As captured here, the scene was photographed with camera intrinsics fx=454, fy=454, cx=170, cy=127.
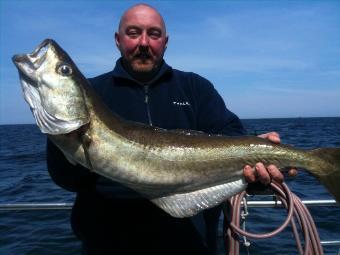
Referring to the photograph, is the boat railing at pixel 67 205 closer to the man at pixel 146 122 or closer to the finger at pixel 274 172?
the man at pixel 146 122

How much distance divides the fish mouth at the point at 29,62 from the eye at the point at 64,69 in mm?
139

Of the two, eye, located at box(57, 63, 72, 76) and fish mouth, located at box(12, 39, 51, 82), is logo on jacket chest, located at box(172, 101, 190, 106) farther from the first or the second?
fish mouth, located at box(12, 39, 51, 82)

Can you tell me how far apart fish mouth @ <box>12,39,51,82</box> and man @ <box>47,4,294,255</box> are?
2.22 ft

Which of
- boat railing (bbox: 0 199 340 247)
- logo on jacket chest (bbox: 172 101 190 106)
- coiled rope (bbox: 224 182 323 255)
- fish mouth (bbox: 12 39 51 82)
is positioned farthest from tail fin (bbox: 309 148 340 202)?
fish mouth (bbox: 12 39 51 82)

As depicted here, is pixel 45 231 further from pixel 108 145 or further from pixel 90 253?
pixel 108 145

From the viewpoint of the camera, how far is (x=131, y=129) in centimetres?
374

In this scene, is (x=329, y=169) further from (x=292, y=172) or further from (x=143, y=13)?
(x=143, y=13)

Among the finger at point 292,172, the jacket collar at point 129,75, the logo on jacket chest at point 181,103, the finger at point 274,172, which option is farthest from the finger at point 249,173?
the jacket collar at point 129,75

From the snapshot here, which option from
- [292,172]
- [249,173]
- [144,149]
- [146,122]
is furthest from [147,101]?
[292,172]

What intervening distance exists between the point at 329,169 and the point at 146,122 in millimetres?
1704

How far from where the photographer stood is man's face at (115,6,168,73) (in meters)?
4.31

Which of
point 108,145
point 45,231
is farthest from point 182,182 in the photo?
point 45,231

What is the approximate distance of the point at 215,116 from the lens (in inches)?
174

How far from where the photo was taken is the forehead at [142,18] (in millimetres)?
4348
